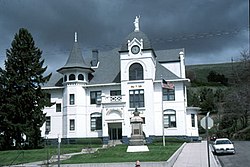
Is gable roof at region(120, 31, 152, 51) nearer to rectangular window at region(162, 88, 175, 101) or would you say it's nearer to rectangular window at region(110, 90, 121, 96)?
rectangular window at region(110, 90, 121, 96)

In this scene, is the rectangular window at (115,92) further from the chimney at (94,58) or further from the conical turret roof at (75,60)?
the chimney at (94,58)

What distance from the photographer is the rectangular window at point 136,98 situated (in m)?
49.5

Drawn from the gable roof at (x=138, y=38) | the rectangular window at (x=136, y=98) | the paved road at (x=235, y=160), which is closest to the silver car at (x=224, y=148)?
the paved road at (x=235, y=160)

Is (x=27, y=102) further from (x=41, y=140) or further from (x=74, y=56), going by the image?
(x=74, y=56)

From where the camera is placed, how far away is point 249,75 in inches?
2431

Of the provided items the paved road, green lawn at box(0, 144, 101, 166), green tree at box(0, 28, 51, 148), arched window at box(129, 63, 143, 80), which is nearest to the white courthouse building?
arched window at box(129, 63, 143, 80)

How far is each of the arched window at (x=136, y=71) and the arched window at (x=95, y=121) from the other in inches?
275

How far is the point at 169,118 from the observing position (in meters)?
49.6

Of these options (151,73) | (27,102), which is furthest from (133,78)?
(27,102)

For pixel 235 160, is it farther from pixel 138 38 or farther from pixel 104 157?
pixel 138 38

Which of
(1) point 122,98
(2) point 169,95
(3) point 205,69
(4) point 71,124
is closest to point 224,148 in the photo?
(2) point 169,95

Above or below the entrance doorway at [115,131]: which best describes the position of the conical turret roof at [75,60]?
above

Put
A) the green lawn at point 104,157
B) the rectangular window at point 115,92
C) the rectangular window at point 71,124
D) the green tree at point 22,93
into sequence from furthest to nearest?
the rectangular window at point 115,92
the rectangular window at point 71,124
the green tree at point 22,93
the green lawn at point 104,157

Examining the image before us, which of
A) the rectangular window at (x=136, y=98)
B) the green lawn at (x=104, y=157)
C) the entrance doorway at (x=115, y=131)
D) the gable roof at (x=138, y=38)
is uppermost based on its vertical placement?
the gable roof at (x=138, y=38)
